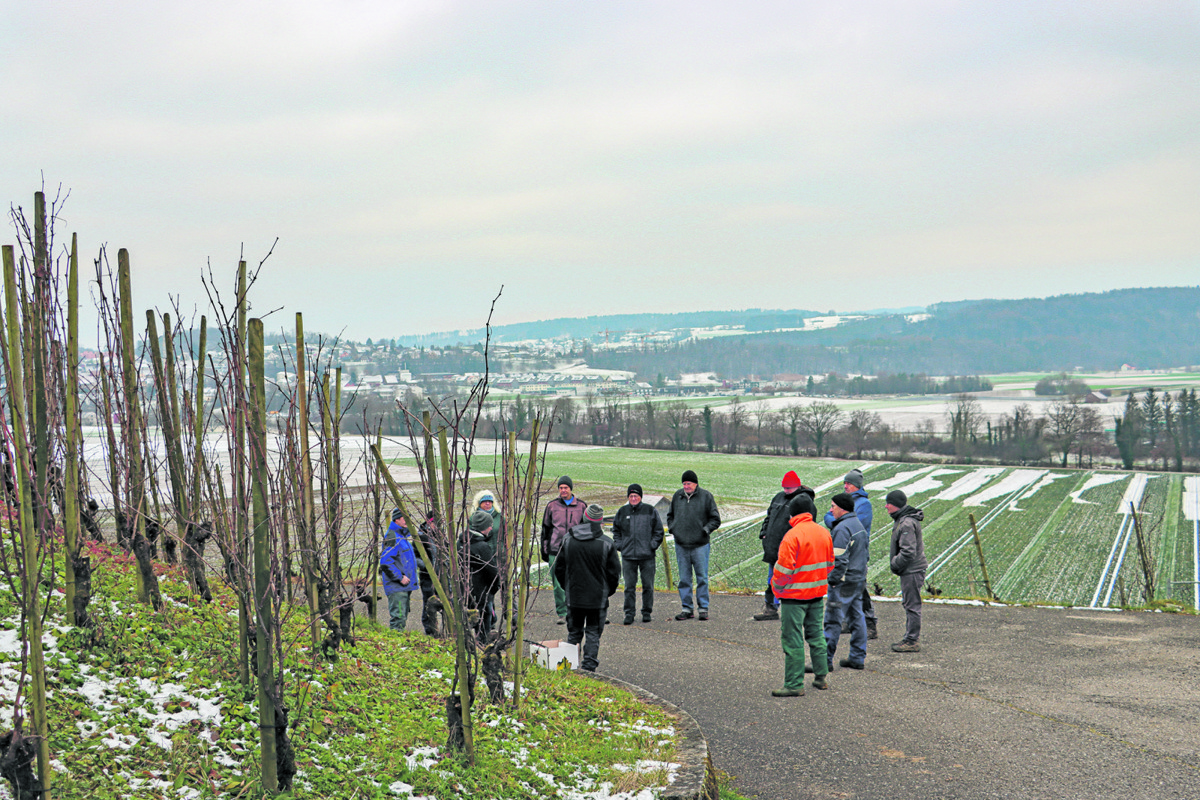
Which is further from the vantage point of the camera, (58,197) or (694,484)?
(694,484)

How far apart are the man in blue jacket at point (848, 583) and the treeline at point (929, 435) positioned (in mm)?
59379

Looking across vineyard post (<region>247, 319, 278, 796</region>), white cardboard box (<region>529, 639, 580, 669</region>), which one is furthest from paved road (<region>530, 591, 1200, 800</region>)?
vineyard post (<region>247, 319, 278, 796</region>)

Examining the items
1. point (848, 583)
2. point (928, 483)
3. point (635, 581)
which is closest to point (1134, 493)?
point (928, 483)

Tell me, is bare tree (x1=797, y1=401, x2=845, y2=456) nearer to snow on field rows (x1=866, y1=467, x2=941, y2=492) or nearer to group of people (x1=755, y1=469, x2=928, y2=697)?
snow on field rows (x1=866, y1=467, x2=941, y2=492)

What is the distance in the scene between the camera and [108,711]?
4844 millimetres

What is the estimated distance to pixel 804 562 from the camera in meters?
7.60

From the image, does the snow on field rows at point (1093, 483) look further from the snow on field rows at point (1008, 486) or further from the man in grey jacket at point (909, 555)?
the man in grey jacket at point (909, 555)

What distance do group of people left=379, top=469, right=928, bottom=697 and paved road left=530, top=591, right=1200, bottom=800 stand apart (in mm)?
470

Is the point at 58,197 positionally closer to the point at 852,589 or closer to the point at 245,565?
the point at 245,565

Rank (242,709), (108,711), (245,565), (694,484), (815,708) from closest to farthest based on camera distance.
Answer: (245,565) < (108,711) < (242,709) < (815,708) < (694,484)

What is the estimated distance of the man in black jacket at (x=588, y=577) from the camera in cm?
809

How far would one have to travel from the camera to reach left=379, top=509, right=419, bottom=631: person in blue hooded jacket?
9484mm

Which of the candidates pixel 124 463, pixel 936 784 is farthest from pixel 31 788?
pixel 936 784

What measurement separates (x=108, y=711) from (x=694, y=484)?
713 cm
